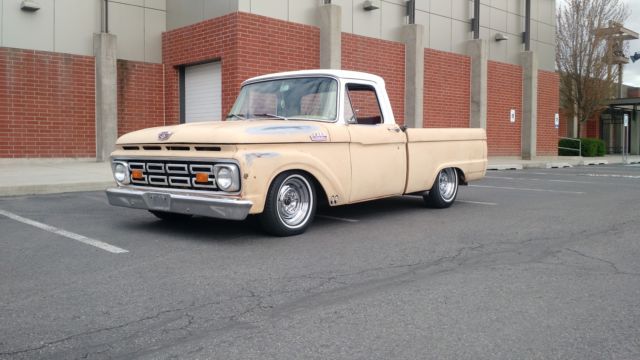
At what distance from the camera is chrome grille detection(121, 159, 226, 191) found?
6.14 meters

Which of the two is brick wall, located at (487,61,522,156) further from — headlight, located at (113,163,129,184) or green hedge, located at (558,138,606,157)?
headlight, located at (113,163,129,184)

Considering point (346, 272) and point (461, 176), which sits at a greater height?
point (461, 176)

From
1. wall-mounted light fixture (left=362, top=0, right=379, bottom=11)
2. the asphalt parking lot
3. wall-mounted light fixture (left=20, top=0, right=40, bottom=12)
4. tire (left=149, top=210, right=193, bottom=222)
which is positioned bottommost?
the asphalt parking lot

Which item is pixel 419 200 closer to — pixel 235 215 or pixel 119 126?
pixel 235 215

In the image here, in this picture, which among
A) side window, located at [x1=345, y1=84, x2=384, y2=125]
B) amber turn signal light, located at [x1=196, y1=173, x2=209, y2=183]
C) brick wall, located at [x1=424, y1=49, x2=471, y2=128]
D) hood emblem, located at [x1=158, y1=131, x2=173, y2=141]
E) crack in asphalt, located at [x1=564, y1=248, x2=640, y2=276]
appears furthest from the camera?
brick wall, located at [x1=424, y1=49, x2=471, y2=128]

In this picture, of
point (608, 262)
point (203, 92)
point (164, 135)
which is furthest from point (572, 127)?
point (164, 135)

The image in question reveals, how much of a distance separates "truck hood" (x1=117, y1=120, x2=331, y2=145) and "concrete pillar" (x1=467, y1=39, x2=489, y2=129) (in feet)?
59.0

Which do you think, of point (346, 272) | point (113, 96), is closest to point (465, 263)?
point (346, 272)

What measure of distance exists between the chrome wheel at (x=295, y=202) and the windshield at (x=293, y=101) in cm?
90

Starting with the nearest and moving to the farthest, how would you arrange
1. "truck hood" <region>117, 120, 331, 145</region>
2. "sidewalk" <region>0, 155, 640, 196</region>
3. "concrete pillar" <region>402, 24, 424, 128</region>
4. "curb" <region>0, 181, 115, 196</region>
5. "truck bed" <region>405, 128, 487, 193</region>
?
"truck hood" <region>117, 120, 331, 145</region>
"truck bed" <region>405, 128, 487, 193</region>
"curb" <region>0, 181, 115, 196</region>
"sidewalk" <region>0, 155, 640, 196</region>
"concrete pillar" <region>402, 24, 424, 128</region>

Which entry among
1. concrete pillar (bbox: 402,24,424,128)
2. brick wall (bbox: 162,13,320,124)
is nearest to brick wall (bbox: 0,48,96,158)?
brick wall (bbox: 162,13,320,124)

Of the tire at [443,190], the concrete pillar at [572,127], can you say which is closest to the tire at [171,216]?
the tire at [443,190]

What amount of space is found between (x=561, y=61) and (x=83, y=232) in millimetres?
30875

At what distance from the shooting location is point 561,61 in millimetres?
32719
